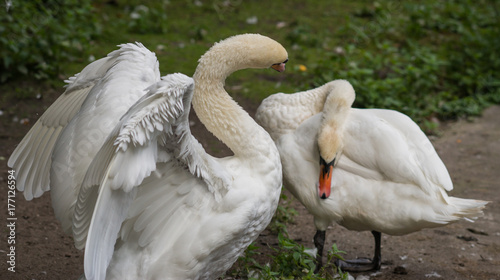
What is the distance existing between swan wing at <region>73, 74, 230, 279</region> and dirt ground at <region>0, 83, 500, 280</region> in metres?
1.35

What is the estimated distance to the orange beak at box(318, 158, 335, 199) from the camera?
3.93 m

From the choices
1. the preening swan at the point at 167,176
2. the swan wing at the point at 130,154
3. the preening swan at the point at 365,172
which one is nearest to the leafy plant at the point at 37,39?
the preening swan at the point at 167,176

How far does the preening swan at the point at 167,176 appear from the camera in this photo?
2.88m

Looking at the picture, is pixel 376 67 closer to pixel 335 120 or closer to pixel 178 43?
pixel 178 43

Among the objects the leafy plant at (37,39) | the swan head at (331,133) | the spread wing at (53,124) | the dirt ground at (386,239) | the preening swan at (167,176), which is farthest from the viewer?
the leafy plant at (37,39)

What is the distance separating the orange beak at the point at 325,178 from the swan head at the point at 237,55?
2.51ft

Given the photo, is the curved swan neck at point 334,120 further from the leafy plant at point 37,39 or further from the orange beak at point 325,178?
the leafy plant at point 37,39

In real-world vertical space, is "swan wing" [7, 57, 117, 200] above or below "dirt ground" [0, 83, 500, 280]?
above

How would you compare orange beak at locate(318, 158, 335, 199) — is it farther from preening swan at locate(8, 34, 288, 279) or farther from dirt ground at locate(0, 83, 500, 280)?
dirt ground at locate(0, 83, 500, 280)

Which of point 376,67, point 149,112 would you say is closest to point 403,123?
point 149,112

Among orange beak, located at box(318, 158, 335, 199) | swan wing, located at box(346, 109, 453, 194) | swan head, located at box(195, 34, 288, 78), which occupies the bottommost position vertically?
orange beak, located at box(318, 158, 335, 199)

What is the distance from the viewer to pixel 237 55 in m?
3.50

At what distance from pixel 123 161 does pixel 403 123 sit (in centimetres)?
201

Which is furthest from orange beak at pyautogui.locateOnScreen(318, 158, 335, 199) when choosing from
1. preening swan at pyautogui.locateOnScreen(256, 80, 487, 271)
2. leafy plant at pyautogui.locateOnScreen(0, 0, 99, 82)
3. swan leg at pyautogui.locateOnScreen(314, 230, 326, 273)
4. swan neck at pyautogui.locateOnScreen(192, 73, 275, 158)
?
leafy plant at pyautogui.locateOnScreen(0, 0, 99, 82)
